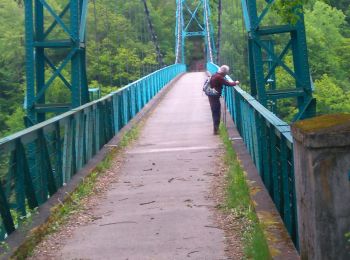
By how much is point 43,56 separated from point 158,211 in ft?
30.6

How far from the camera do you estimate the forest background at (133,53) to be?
140 feet

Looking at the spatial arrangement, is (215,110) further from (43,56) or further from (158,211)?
(158,211)

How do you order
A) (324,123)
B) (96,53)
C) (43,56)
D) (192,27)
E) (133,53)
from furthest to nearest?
(192,27) < (133,53) < (96,53) < (43,56) < (324,123)

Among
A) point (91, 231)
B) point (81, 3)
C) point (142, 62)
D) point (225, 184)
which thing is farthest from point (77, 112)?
point (142, 62)

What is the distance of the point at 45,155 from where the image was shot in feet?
28.5

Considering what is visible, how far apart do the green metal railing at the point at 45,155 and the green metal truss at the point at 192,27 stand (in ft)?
190

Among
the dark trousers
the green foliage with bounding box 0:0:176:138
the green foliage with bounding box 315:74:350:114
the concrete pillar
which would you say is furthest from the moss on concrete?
the green foliage with bounding box 315:74:350:114

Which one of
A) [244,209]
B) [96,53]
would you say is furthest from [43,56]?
[96,53]

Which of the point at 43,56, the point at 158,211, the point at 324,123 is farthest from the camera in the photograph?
the point at 43,56

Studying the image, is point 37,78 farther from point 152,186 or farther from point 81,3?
point 152,186

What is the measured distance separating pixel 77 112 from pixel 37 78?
21.3ft

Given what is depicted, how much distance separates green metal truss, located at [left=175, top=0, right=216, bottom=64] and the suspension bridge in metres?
53.7

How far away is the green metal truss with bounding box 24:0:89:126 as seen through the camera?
52.1 feet

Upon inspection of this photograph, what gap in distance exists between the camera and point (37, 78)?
17328 millimetres
